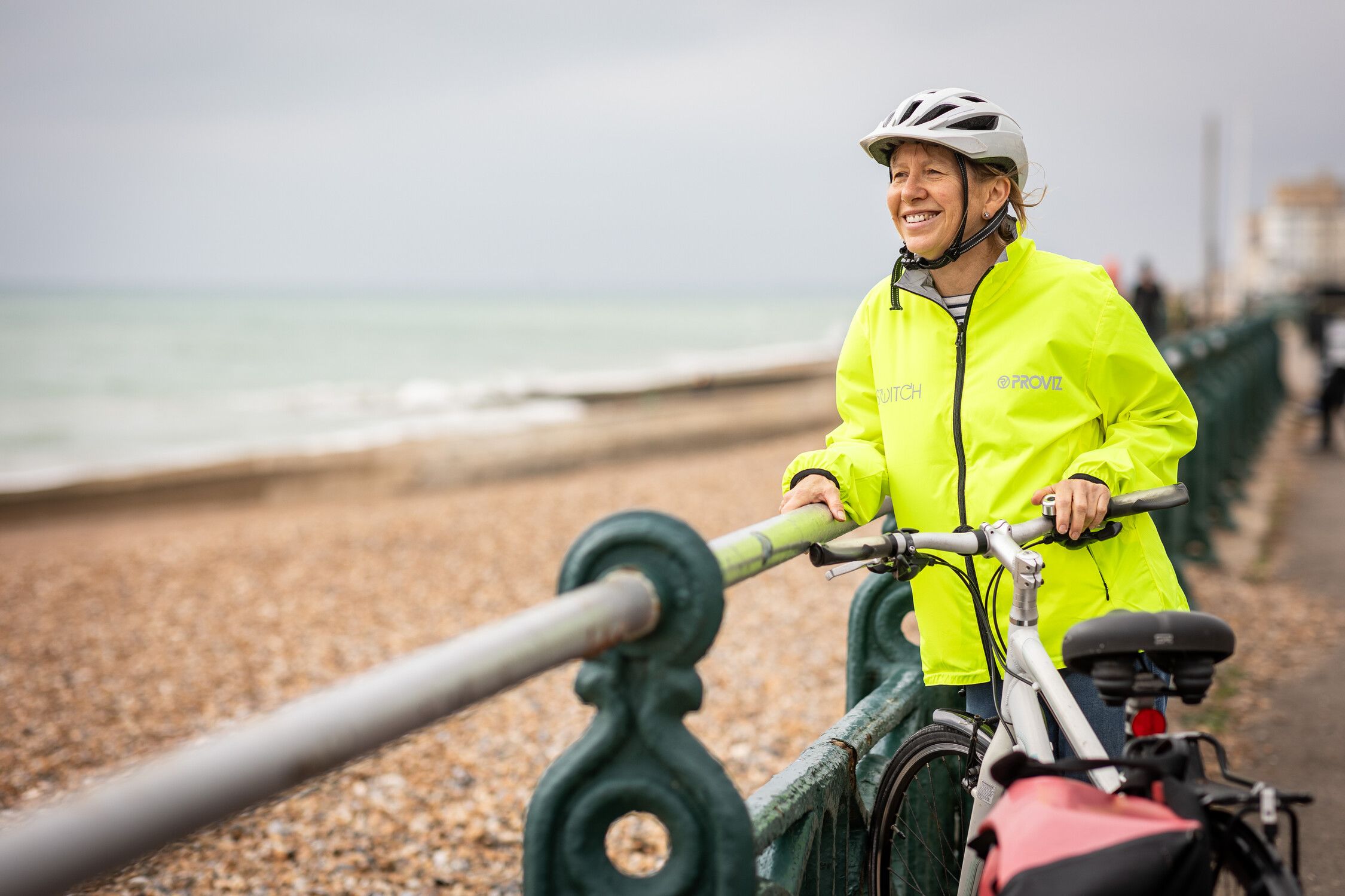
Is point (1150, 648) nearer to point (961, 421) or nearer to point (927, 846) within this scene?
point (961, 421)

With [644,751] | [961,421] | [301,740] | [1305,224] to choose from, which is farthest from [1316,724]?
[1305,224]

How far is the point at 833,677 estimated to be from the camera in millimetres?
7039

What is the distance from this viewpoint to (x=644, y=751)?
1.42 meters

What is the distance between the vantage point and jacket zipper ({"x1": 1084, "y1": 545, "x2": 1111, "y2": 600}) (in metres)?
2.24

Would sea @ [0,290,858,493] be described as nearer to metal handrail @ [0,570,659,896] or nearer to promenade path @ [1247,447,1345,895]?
promenade path @ [1247,447,1345,895]

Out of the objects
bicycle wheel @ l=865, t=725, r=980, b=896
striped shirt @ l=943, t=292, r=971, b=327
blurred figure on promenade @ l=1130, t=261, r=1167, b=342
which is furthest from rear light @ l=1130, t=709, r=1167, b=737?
blurred figure on promenade @ l=1130, t=261, r=1167, b=342

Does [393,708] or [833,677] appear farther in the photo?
[833,677]

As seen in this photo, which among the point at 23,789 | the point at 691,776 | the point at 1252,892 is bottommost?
the point at 23,789

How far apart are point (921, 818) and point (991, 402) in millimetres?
1010

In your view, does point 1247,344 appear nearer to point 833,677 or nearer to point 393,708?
point 833,677

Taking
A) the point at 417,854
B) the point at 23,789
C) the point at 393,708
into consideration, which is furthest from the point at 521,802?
the point at 393,708

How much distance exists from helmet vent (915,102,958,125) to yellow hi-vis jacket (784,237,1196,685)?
12.1 inches

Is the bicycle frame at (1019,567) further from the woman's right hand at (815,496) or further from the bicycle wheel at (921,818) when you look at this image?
the bicycle wheel at (921,818)

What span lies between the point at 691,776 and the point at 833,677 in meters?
5.80
